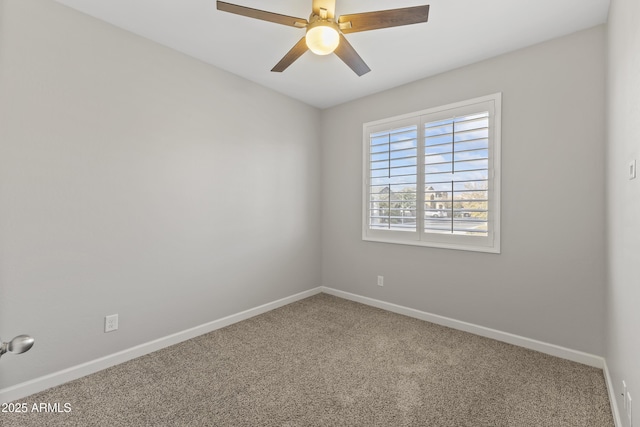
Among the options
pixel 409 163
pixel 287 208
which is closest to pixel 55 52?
pixel 287 208

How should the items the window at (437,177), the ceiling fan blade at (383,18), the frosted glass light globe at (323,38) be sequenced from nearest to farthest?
the ceiling fan blade at (383,18), the frosted glass light globe at (323,38), the window at (437,177)

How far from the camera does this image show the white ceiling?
2.02 m

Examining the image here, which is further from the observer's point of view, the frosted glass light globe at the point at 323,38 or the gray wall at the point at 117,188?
the gray wall at the point at 117,188

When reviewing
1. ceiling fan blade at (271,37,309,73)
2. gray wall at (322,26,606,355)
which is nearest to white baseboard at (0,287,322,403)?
gray wall at (322,26,606,355)

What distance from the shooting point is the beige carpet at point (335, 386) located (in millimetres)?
1702

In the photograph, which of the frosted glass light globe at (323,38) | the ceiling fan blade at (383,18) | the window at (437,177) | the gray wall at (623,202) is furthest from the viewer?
the window at (437,177)

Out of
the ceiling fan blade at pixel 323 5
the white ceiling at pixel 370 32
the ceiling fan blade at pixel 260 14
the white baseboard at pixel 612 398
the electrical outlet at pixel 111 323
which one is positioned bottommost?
the white baseboard at pixel 612 398

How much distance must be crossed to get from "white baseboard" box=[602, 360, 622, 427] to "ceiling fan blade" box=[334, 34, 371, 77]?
260cm

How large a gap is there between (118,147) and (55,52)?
2.22 ft

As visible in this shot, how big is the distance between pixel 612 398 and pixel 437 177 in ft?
6.57

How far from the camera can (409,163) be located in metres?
3.24

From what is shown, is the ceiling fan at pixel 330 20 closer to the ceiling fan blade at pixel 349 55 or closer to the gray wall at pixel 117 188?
the ceiling fan blade at pixel 349 55

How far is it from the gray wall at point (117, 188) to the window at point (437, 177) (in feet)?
4.22

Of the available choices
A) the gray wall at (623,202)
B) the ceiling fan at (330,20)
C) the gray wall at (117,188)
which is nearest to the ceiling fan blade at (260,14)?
the ceiling fan at (330,20)
